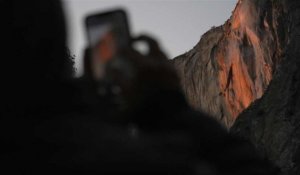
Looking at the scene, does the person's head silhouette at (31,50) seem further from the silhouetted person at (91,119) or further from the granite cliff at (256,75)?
the granite cliff at (256,75)

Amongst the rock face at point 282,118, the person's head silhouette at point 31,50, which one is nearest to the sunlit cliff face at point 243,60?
the rock face at point 282,118

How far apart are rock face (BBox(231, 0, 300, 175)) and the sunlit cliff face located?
8089 millimetres

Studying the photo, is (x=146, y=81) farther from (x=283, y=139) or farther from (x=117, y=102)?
(x=283, y=139)

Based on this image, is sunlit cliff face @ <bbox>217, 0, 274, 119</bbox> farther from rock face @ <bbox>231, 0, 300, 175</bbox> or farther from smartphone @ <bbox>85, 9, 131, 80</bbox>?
smartphone @ <bbox>85, 9, 131, 80</bbox>

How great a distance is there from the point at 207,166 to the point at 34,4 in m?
0.43

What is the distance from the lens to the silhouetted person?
1088mm

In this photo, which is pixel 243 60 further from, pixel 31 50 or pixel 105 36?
pixel 31 50

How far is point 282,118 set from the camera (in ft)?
34.5

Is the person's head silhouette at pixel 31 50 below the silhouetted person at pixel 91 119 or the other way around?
the other way around

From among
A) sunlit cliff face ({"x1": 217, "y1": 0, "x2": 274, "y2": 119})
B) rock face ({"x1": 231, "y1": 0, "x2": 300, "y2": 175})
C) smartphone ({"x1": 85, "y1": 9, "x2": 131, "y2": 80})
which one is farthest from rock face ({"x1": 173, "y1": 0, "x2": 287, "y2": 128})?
smartphone ({"x1": 85, "y1": 9, "x2": 131, "y2": 80})

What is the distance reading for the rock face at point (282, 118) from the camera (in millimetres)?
9289

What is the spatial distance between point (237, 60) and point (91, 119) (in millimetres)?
22393

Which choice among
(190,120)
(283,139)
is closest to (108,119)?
(190,120)

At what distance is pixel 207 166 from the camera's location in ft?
3.81
